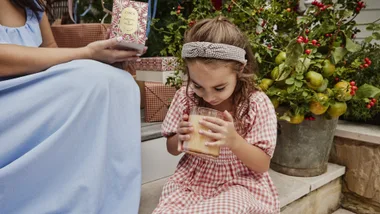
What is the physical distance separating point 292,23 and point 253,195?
2.91 feet

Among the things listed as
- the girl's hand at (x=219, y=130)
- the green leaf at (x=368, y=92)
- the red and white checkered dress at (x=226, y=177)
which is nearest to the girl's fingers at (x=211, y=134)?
the girl's hand at (x=219, y=130)

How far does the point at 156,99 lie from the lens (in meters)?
1.87

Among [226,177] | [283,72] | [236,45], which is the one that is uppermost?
[236,45]

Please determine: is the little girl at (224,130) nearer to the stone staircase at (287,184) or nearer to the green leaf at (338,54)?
the stone staircase at (287,184)

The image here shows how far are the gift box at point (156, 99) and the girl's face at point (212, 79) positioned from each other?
33.1 inches

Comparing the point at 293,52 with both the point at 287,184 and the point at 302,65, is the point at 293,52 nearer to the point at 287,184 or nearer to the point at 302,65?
the point at 302,65

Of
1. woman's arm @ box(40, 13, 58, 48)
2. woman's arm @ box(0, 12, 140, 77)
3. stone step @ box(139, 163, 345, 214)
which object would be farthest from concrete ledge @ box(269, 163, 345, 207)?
woman's arm @ box(40, 13, 58, 48)

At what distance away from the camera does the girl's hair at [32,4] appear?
108cm

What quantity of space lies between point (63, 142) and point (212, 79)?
451mm

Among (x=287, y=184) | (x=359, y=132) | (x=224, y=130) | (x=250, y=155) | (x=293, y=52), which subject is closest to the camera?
(x=224, y=130)

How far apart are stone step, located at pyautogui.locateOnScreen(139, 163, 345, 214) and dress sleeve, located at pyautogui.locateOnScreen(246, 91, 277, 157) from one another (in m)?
0.43

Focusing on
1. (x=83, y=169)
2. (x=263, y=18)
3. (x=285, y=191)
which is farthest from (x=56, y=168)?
(x=263, y=18)

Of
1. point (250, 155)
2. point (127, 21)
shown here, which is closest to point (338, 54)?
point (250, 155)

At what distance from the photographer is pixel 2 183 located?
76 centimetres
